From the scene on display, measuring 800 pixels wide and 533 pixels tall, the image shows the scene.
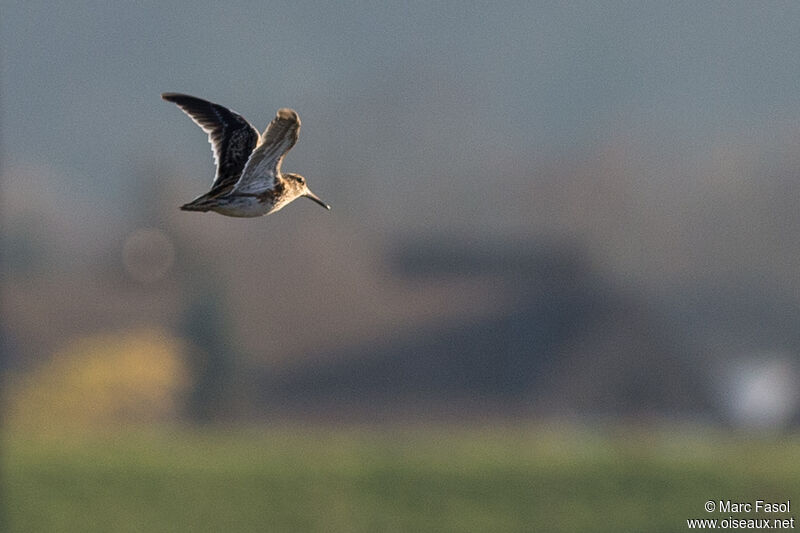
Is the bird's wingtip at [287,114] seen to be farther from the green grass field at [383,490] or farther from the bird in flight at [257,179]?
the green grass field at [383,490]

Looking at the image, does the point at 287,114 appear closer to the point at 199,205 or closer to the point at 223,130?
the point at 199,205

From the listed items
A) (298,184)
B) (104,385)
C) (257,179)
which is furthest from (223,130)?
(104,385)

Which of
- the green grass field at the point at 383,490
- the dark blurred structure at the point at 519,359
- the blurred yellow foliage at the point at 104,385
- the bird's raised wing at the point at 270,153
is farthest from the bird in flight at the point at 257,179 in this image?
the dark blurred structure at the point at 519,359

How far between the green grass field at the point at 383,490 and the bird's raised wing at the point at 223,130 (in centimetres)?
3037

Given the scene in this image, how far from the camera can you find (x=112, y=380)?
55.5 meters

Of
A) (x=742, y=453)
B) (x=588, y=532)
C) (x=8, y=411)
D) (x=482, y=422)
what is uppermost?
(x=482, y=422)

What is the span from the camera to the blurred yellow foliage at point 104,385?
5488 centimetres

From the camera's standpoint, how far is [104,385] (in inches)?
2219

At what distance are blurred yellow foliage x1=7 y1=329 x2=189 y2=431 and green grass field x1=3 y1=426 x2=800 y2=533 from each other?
1401 centimetres

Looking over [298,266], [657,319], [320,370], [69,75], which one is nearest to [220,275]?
[298,266]

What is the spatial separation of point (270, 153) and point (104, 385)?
52.1m

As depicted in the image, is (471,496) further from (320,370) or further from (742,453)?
(320,370)

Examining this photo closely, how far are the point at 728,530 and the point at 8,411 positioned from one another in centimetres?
2736

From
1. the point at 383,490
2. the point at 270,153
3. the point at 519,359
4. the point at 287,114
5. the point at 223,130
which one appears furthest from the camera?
the point at 519,359
